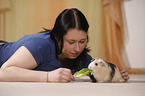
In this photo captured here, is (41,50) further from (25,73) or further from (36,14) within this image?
(36,14)

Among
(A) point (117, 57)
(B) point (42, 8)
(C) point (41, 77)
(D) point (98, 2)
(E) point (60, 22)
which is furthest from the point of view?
(B) point (42, 8)

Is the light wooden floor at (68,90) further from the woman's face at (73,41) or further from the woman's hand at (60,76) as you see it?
the woman's face at (73,41)

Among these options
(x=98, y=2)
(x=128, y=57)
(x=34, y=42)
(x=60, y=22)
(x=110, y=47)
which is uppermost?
(x=98, y=2)

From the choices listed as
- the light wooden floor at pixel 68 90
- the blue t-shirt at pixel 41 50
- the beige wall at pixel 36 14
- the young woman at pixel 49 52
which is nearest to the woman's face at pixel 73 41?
the young woman at pixel 49 52

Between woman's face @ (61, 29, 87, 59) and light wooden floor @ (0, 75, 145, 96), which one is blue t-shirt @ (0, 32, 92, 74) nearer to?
woman's face @ (61, 29, 87, 59)

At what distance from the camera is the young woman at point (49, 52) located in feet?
3.62

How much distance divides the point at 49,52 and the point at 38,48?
112 mm

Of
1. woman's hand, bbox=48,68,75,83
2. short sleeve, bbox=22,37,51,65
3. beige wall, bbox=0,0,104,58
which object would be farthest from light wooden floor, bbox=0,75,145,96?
beige wall, bbox=0,0,104,58

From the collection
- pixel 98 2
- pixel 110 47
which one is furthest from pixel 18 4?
pixel 110 47

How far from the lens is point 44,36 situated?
130 cm

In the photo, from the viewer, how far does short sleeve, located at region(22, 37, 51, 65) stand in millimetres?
1146

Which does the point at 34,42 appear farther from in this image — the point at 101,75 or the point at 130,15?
the point at 130,15

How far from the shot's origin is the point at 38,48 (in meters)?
1.17

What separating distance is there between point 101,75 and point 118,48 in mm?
2246
